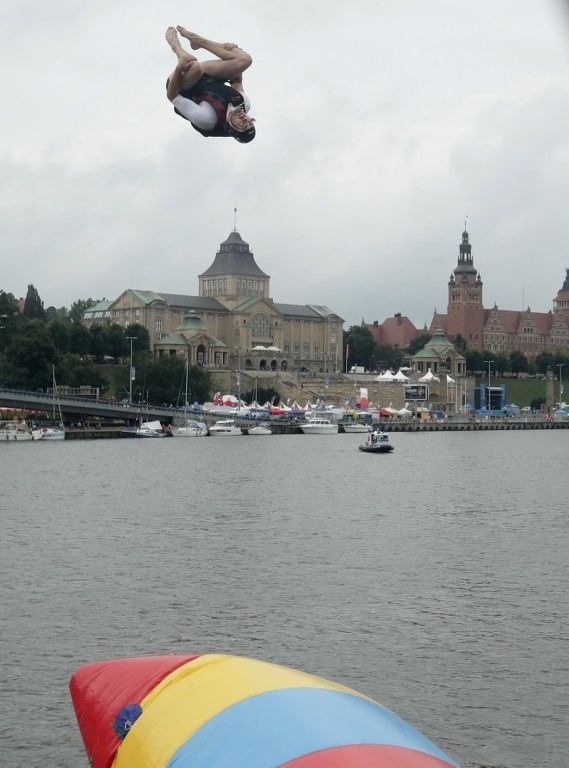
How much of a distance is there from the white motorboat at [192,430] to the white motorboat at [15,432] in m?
11.9

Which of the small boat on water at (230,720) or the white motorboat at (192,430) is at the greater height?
the white motorboat at (192,430)

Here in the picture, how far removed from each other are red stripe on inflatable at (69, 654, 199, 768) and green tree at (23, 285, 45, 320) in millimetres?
116407

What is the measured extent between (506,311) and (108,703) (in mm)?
177302

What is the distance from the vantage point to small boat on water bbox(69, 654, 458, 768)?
9250 millimetres

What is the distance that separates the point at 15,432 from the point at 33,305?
164 feet

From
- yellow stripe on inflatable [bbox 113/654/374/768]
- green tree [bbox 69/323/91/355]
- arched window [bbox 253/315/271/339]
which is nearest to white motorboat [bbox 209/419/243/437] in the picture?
green tree [bbox 69/323/91/355]

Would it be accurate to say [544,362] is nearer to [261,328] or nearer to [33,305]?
[261,328]

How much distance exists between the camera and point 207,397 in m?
110

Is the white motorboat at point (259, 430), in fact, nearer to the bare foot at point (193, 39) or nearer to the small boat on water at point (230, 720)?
the bare foot at point (193, 39)

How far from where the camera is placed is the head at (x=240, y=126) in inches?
632

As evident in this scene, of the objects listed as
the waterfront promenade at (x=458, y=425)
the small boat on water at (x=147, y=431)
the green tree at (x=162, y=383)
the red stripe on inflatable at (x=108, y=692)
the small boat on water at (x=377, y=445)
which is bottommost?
the red stripe on inflatable at (x=108, y=692)

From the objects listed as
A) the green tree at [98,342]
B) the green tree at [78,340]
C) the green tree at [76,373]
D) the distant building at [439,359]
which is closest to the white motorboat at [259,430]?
the green tree at [76,373]

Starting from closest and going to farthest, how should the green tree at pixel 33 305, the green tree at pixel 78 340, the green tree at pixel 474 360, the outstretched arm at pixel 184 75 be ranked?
the outstretched arm at pixel 184 75
the green tree at pixel 78 340
the green tree at pixel 33 305
the green tree at pixel 474 360

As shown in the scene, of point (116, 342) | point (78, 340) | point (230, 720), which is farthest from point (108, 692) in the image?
point (116, 342)
